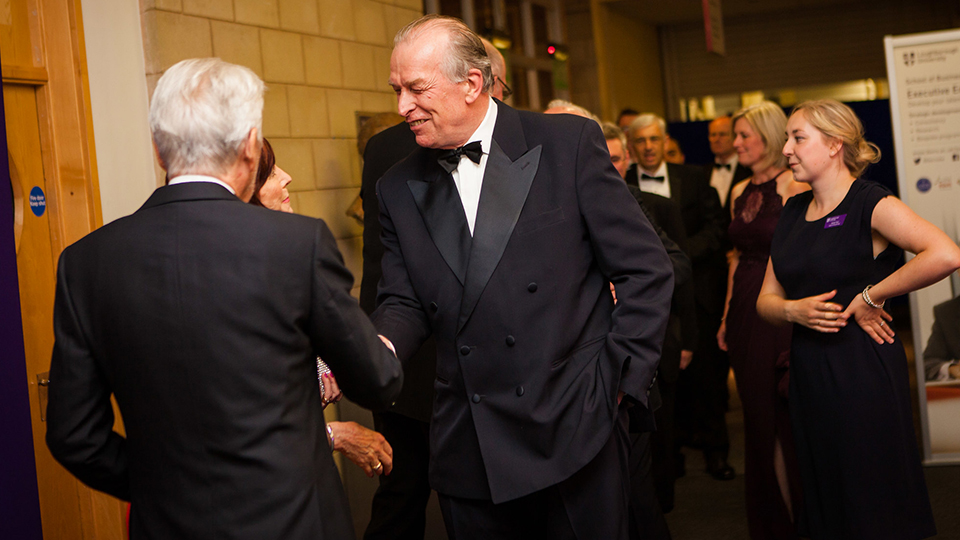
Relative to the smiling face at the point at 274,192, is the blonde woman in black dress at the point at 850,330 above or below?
below

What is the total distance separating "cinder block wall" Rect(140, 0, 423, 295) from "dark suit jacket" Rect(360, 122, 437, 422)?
684mm

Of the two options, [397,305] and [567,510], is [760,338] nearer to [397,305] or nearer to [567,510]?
[567,510]

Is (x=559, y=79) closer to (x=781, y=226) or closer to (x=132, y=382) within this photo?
(x=781, y=226)

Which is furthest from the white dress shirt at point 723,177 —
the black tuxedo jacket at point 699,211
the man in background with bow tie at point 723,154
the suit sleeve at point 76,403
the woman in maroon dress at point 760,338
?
the suit sleeve at point 76,403

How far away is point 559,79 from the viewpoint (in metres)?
7.42

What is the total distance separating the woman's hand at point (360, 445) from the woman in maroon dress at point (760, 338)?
186 centimetres

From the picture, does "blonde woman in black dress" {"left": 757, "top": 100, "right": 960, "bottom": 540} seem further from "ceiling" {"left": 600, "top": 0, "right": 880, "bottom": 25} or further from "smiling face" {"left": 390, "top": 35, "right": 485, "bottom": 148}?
"ceiling" {"left": 600, "top": 0, "right": 880, "bottom": 25}

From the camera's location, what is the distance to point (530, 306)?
6.08 feet

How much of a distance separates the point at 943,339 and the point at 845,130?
200 centimetres

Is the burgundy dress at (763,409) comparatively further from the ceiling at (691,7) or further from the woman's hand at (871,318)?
the ceiling at (691,7)

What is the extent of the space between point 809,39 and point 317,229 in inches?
468

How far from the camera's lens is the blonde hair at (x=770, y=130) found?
12.7 feet

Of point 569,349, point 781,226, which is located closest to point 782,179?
point 781,226

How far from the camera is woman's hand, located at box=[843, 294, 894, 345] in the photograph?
8.85ft
